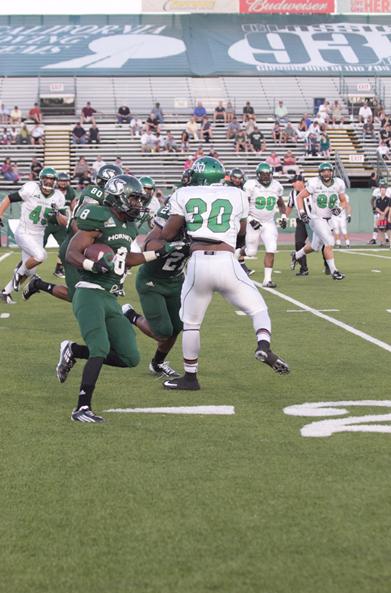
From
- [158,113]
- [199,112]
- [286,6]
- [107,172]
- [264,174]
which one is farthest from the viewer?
[286,6]

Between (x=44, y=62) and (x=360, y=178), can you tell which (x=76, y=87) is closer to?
(x=44, y=62)

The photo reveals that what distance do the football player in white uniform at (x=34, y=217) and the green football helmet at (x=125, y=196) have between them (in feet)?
22.6

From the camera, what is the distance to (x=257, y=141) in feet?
120

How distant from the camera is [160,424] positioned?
616cm

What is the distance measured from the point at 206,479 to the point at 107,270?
6.28 feet

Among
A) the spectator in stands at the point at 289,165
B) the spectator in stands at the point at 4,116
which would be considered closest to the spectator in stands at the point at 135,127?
the spectator in stands at the point at 4,116

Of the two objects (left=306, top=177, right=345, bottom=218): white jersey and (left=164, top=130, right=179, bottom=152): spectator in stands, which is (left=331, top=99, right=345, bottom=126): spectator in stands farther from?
(left=306, top=177, right=345, bottom=218): white jersey

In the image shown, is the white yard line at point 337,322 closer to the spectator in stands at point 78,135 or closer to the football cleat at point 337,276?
the football cleat at point 337,276

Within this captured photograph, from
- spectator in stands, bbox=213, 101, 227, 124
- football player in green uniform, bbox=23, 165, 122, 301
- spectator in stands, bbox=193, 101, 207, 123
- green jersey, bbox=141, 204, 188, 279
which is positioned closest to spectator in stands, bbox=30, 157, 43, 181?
spectator in stands, bbox=193, 101, 207, 123

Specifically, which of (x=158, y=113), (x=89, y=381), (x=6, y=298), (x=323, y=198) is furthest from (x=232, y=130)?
(x=89, y=381)

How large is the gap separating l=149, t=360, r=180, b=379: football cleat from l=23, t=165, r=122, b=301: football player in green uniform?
963mm

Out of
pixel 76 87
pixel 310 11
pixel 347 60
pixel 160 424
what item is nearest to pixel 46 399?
pixel 160 424

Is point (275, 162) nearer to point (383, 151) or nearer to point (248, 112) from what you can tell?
point (383, 151)

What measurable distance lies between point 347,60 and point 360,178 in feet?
39.5
